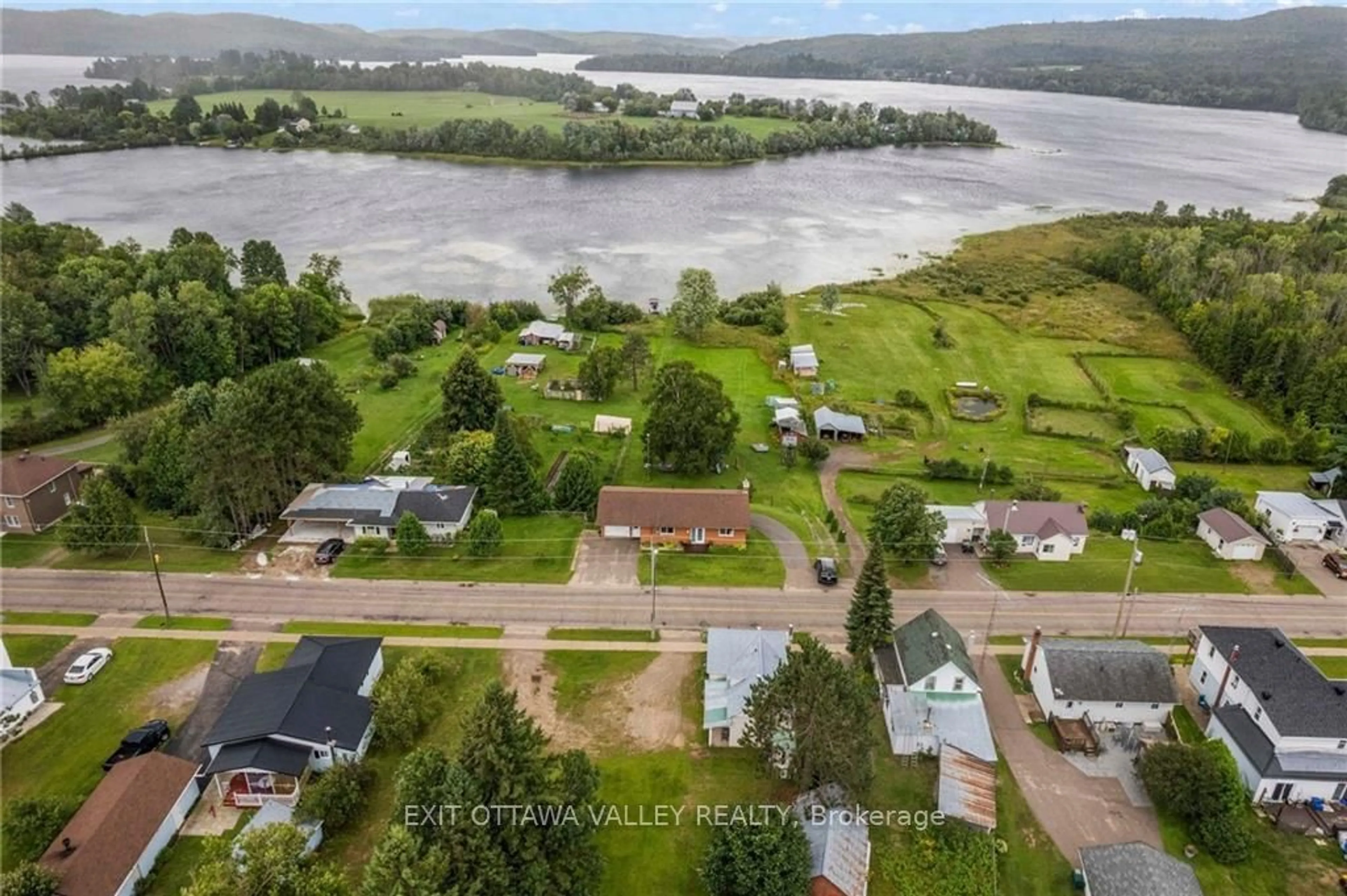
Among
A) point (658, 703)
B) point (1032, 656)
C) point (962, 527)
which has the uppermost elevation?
point (1032, 656)

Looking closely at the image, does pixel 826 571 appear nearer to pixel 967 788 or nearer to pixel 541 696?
pixel 967 788

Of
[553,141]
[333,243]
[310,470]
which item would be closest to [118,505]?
[310,470]

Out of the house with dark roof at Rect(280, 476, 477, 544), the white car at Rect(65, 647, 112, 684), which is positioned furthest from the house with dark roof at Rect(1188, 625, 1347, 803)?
the white car at Rect(65, 647, 112, 684)

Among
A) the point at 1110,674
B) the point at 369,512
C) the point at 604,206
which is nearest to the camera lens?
the point at 1110,674

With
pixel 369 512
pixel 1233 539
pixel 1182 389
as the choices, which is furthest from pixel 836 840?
pixel 1182 389

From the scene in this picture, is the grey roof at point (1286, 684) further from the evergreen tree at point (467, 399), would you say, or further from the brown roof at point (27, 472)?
the brown roof at point (27, 472)
